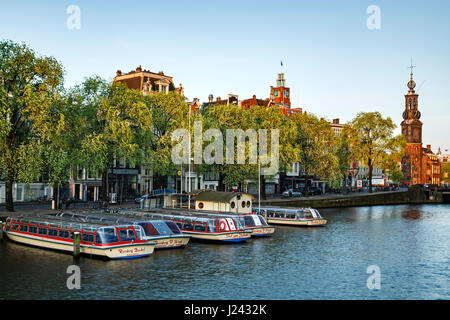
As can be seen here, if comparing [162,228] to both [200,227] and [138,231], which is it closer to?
[138,231]

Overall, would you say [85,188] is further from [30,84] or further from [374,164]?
[374,164]

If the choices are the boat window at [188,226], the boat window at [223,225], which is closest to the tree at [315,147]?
the boat window at [188,226]

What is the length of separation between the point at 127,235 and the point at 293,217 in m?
31.3

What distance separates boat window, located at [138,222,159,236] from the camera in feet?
145

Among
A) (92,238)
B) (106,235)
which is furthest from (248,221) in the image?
(92,238)

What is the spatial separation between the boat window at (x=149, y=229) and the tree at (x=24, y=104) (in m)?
18.1

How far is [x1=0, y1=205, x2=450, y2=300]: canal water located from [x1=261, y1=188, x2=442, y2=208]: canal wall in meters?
36.1

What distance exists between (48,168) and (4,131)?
7.18 meters

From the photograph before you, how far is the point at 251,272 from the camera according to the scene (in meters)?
36.6

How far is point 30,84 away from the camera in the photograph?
56719mm

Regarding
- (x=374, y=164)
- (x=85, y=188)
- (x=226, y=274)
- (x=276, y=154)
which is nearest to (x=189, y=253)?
(x=226, y=274)
